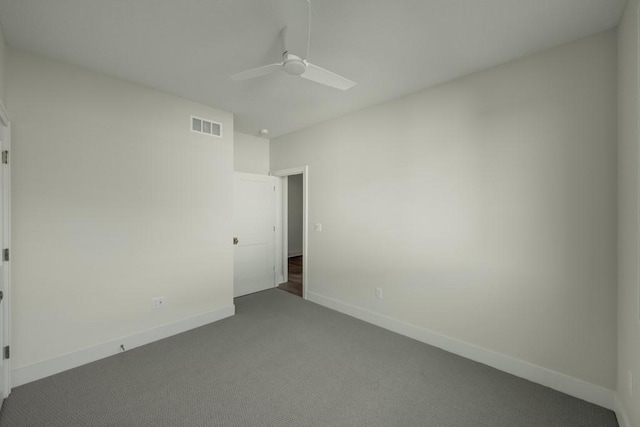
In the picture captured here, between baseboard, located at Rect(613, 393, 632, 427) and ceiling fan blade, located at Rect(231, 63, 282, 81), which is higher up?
ceiling fan blade, located at Rect(231, 63, 282, 81)

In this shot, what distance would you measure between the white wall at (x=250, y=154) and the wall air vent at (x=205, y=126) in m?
0.97

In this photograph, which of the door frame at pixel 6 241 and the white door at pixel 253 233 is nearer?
the door frame at pixel 6 241

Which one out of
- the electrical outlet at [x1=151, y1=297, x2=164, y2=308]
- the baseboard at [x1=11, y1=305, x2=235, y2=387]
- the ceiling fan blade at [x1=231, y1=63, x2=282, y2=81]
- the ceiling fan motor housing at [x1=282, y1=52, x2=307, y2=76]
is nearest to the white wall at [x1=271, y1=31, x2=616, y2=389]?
the ceiling fan motor housing at [x1=282, y1=52, x2=307, y2=76]

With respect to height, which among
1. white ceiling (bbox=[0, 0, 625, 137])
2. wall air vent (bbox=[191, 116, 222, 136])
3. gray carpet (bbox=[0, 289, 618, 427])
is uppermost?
white ceiling (bbox=[0, 0, 625, 137])

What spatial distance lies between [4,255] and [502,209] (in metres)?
4.03

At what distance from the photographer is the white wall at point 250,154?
178 inches

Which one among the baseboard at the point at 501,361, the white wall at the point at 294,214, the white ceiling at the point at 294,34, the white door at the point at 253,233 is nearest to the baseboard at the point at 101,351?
the white door at the point at 253,233

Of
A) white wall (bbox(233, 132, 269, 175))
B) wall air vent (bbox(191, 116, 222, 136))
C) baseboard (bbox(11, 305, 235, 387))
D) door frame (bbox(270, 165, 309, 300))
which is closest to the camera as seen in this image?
baseboard (bbox(11, 305, 235, 387))

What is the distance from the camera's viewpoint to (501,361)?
243 cm

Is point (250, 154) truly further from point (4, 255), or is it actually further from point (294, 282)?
point (4, 255)

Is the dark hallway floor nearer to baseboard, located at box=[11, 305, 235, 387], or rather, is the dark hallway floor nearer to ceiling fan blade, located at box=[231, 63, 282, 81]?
baseboard, located at box=[11, 305, 235, 387]

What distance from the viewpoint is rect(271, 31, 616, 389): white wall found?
2010 mm

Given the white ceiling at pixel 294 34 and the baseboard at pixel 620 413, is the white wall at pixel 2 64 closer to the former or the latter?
→ the white ceiling at pixel 294 34

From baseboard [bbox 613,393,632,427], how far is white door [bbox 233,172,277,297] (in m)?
4.16
